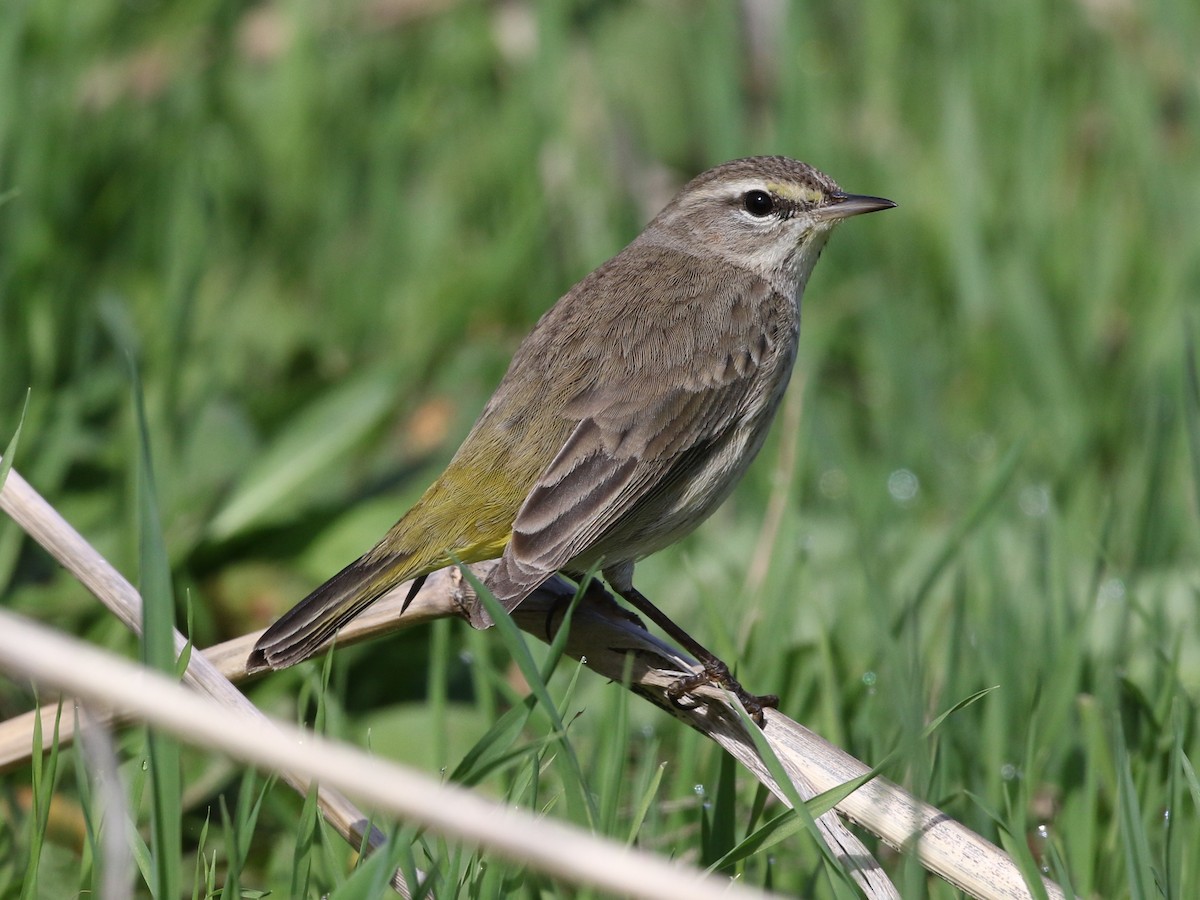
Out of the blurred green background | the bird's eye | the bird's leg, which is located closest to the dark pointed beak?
the bird's eye

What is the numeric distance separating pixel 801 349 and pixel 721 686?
308 cm

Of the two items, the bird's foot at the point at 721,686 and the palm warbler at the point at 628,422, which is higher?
the palm warbler at the point at 628,422

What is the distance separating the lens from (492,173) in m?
6.25

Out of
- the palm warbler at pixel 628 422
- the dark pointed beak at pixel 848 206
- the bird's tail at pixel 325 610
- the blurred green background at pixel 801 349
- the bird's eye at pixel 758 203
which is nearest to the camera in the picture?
the bird's tail at pixel 325 610

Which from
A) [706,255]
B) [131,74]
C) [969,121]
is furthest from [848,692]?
[131,74]

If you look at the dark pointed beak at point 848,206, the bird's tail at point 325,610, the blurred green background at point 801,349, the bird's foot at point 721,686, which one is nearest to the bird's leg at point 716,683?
the bird's foot at point 721,686

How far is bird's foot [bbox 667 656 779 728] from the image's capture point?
2.72m

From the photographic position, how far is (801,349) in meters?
5.67

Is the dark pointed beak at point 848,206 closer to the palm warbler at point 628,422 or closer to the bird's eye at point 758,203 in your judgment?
the palm warbler at point 628,422

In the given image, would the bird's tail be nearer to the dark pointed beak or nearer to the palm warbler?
the palm warbler

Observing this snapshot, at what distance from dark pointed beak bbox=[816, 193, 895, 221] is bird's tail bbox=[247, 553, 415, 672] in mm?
1708

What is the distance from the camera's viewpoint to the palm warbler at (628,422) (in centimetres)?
301

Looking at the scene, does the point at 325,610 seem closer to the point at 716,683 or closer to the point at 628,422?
the point at 716,683

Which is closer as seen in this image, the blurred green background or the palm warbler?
the palm warbler
